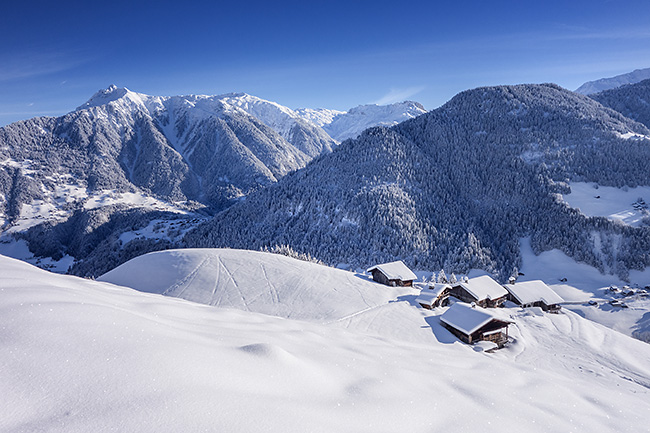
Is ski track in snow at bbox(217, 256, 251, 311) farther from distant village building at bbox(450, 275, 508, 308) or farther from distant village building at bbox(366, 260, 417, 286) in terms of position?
distant village building at bbox(450, 275, 508, 308)

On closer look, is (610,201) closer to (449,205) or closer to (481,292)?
(449,205)

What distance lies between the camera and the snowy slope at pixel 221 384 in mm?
3242

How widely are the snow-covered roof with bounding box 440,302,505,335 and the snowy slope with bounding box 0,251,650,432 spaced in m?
17.2

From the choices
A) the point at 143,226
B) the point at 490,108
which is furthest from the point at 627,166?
the point at 143,226

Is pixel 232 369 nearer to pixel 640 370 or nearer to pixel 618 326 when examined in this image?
pixel 640 370

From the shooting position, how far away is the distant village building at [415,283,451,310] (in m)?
33.7

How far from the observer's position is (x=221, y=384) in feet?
13.8

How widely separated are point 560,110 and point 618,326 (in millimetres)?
103181

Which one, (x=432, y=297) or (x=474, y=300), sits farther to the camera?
(x=474, y=300)

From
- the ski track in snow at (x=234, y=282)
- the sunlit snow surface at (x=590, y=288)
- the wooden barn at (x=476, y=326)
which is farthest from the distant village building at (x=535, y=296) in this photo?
the ski track in snow at (x=234, y=282)

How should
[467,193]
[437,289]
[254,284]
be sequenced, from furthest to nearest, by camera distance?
[467,193] < [437,289] < [254,284]

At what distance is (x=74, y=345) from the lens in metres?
3.97

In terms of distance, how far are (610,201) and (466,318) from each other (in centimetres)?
8455

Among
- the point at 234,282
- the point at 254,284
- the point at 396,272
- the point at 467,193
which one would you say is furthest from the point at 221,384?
the point at 467,193
